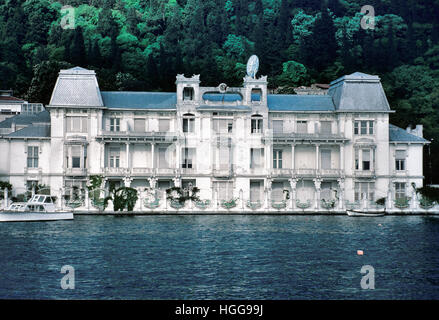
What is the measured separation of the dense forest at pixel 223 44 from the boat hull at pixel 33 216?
40.4 metres

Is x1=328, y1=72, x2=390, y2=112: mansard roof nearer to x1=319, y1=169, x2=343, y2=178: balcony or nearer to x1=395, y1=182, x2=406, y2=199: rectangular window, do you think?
x1=319, y1=169, x2=343, y2=178: balcony

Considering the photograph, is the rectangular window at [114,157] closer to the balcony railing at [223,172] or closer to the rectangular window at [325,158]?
the balcony railing at [223,172]

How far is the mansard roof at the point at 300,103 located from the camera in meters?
67.9

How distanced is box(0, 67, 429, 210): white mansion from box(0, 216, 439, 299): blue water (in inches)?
579

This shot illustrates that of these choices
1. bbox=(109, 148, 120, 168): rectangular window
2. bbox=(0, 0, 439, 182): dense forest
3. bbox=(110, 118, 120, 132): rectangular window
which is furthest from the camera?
bbox=(0, 0, 439, 182): dense forest

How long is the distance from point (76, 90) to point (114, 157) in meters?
7.44

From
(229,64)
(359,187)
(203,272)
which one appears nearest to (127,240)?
(203,272)

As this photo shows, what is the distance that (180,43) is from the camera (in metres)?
125

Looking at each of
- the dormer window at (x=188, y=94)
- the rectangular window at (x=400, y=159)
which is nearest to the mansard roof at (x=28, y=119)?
the dormer window at (x=188, y=94)

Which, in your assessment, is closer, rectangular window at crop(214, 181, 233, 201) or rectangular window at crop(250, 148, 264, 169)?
rectangular window at crop(214, 181, 233, 201)

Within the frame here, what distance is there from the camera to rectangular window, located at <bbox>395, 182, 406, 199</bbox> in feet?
219

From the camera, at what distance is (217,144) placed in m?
65.1

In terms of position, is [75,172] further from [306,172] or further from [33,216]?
[306,172]

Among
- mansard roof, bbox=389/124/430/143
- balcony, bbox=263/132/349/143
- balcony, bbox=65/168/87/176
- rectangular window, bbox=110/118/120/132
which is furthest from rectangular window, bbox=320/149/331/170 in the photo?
balcony, bbox=65/168/87/176
